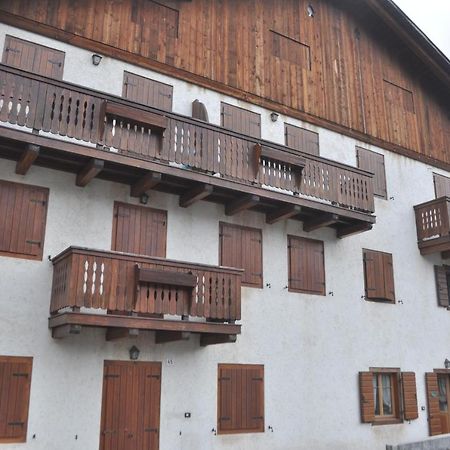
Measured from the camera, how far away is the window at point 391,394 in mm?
15273

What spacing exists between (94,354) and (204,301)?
242cm

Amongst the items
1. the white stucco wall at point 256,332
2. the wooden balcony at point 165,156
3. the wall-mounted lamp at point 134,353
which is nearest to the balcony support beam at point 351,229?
the wooden balcony at point 165,156

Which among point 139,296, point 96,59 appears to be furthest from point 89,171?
point 96,59

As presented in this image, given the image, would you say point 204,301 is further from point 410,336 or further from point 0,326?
point 410,336

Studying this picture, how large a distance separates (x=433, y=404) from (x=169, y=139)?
11.1m

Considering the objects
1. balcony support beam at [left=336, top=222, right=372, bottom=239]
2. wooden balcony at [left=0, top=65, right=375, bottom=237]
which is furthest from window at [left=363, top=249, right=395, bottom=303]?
wooden balcony at [left=0, top=65, right=375, bottom=237]

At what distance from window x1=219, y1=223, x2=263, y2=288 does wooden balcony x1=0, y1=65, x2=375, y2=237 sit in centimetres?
55

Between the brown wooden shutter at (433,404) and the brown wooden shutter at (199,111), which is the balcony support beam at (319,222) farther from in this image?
the brown wooden shutter at (433,404)

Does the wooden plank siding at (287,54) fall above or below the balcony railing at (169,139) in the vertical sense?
above

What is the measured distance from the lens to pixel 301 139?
53.9 ft

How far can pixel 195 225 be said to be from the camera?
13.3 metres

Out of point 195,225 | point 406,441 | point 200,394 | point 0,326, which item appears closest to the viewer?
point 0,326

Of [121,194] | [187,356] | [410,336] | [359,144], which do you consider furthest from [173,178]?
[410,336]

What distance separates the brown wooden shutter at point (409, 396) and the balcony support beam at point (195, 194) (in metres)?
8.14
